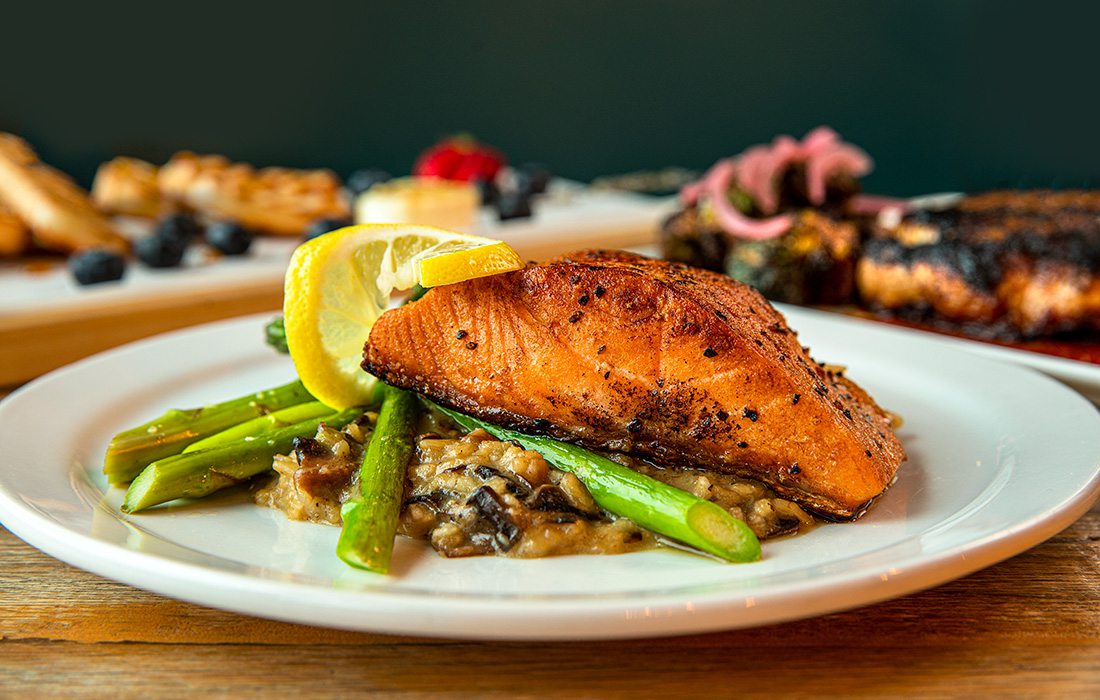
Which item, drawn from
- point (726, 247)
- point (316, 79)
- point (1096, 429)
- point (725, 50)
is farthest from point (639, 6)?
point (1096, 429)

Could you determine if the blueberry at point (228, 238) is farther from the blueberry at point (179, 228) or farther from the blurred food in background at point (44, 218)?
the blurred food in background at point (44, 218)

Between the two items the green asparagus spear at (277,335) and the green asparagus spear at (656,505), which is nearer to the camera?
the green asparagus spear at (656,505)

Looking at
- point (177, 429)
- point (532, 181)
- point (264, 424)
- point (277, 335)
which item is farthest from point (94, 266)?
point (532, 181)

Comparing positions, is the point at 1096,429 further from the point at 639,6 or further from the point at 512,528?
the point at 639,6

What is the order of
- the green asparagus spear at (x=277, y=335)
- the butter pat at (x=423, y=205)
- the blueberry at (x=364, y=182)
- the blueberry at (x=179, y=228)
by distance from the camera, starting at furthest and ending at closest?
the blueberry at (x=364, y=182) → the butter pat at (x=423, y=205) → the blueberry at (x=179, y=228) → the green asparagus spear at (x=277, y=335)

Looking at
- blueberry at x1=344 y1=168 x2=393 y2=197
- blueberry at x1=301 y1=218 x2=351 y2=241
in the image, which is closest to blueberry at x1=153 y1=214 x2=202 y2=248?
blueberry at x1=301 y1=218 x2=351 y2=241

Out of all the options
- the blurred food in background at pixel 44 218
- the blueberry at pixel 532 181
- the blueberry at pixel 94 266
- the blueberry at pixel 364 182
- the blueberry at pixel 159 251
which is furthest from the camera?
the blueberry at pixel 364 182

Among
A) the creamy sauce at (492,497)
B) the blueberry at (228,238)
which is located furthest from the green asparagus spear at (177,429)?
the blueberry at (228,238)

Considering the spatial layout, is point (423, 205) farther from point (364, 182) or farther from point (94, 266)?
point (94, 266)
